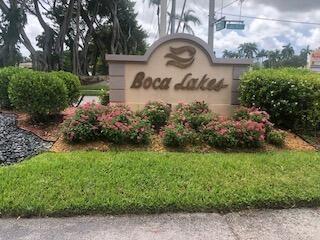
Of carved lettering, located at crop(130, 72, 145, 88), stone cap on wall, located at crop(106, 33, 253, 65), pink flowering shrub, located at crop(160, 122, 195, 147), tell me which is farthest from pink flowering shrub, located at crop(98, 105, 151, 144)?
stone cap on wall, located at crop(106, 33, 253, 65)

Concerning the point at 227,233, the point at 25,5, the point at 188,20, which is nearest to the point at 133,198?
the point at 227,233

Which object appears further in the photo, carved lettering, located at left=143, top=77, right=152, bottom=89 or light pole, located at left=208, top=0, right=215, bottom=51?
light pole, located at left=208, top=0, right=215, bottom=51

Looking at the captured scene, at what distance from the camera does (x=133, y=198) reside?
457 cm

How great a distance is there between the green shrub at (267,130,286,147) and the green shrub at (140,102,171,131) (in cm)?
211

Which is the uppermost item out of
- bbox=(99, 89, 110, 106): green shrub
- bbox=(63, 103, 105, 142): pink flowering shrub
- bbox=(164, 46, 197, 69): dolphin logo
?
bbox=(164, 46, 197, 69): dolphin logo

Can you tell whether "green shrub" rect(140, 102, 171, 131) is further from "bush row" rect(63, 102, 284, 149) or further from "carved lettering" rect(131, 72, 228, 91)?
"carved lettering" rect(131, 72, 228, 91)

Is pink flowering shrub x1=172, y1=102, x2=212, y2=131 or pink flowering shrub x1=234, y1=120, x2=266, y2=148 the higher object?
pink flowering shrub x1=172, y1=102, x2=212, y2=131

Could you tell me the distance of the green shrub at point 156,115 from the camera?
7902mm

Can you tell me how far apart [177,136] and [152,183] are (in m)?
1.94

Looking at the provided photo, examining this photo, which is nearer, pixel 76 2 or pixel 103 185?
pixel 103 185

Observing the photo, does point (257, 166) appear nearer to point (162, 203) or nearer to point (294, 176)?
point (294, 176)

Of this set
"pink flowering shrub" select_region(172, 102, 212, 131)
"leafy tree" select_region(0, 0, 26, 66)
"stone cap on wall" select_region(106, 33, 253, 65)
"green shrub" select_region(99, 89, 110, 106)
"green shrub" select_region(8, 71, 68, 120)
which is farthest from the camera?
"leafy tree" select_region(0, 0, 26, 66)

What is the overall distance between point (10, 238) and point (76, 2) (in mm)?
35463

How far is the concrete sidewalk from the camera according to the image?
153 inches
